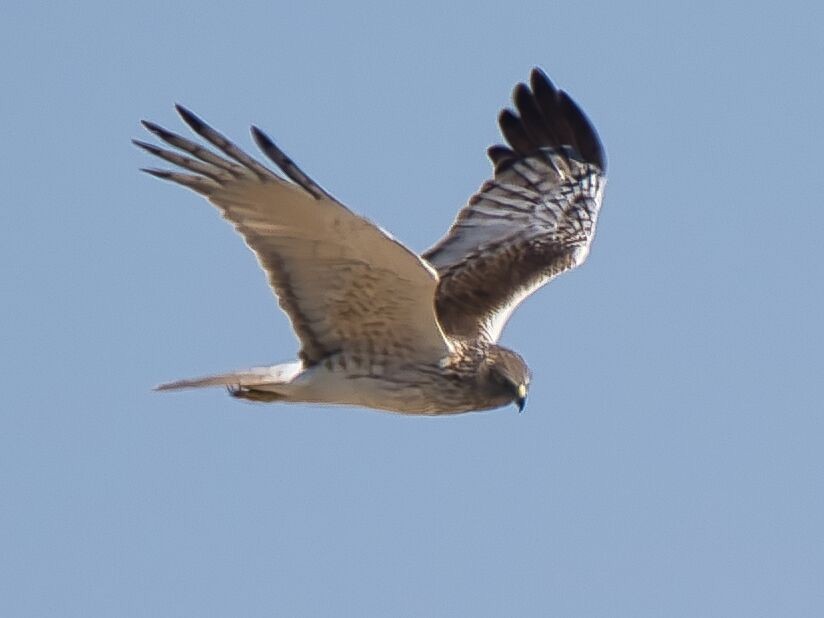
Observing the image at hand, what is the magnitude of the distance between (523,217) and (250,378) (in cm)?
330

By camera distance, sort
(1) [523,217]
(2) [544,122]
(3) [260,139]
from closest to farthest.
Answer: (3) [260,139], (1) [523,217], (2) [544,122]

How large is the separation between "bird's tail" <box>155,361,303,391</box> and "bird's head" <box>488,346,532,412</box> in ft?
3.19

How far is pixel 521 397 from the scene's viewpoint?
869 cm

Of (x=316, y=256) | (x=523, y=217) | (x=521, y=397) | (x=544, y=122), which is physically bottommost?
(x=521, y=397)

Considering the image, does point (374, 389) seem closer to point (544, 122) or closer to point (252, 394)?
point (252, 394)

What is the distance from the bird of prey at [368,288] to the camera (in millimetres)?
7598

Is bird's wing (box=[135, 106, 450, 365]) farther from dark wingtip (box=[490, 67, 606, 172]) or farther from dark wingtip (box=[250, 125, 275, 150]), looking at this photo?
dark wingtip (box=[490, 67, 606, 172])

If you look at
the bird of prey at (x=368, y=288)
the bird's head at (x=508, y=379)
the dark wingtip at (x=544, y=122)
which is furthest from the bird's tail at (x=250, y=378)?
the dark wingtip at (x=544, y=122)

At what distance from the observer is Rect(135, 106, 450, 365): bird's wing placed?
750 centimetres

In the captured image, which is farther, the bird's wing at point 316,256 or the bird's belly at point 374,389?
the bird's belly at point 374,389

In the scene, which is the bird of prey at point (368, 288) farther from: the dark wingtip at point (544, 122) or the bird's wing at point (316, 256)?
the dark wingtip at point (544, 122)

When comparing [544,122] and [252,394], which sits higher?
[544,122]

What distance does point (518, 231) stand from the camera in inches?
429

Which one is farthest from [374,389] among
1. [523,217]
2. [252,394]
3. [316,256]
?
[523,217]
